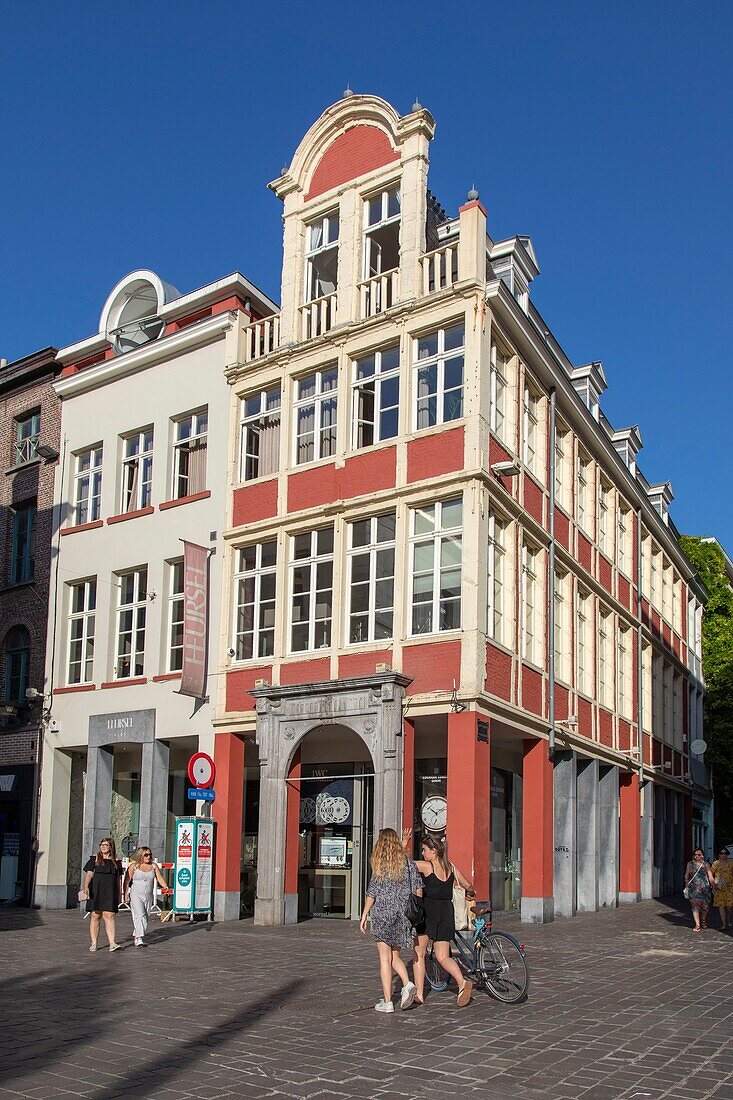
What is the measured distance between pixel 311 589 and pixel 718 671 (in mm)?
29625

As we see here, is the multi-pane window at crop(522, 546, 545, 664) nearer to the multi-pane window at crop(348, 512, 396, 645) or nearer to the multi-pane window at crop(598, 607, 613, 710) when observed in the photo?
the multi-pane window at crop(348, 512, 396, 645)

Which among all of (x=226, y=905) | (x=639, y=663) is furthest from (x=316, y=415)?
(x=639, y=663)

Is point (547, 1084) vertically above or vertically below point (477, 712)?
below

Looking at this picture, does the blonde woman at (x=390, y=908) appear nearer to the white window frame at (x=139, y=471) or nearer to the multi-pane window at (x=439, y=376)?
the multi-pane window at (x=439, y=376)

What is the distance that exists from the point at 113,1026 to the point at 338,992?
121 inches

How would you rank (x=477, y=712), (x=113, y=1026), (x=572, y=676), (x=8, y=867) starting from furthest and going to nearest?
1. (x=8, y=867)
2. (x=572, y=676)
3. (x=477, y=712)
4. (x=113, y=1026)

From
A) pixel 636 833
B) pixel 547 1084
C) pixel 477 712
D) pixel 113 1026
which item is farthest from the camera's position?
pixel 636 833

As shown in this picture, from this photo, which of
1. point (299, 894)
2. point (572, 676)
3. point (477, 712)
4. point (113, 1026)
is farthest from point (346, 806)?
point (113, 1026)

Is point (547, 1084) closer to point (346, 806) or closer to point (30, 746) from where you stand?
point (346, 806)

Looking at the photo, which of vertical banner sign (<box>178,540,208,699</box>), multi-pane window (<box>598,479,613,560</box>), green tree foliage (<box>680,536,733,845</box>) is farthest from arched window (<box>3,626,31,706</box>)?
green tree foliage (<box>680,536,733,845</box>)

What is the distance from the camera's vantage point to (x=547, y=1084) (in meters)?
8.37

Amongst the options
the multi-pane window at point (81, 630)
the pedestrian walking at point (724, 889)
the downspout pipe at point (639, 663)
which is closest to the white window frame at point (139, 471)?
the multi-pane window at point (81, 630)

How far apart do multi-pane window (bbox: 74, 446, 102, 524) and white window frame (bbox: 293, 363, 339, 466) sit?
6.70 metres

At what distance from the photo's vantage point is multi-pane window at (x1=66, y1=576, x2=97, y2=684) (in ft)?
93.9
